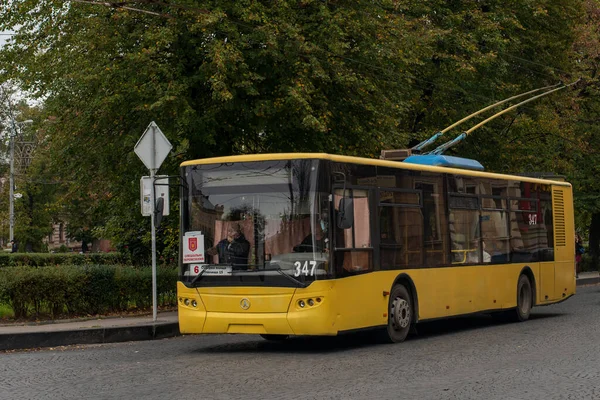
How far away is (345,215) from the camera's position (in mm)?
14391

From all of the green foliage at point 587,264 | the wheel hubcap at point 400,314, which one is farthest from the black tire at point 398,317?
the green foliage at point 587,264

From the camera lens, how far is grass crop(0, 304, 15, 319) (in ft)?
58.9

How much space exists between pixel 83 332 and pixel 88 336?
99 mm

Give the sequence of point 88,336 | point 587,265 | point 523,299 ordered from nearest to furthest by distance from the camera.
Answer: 1. point 88,336
2. point 523,299
3. point 587,265

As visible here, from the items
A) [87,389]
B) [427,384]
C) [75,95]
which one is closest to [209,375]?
[87,389]

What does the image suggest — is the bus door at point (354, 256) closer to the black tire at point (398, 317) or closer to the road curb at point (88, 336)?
the black tire at point (398, 317)

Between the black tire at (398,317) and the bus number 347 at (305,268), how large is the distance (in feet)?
6.70

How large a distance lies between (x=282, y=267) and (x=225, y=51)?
7642mm

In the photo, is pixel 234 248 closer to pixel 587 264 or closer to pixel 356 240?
pixel 356 240

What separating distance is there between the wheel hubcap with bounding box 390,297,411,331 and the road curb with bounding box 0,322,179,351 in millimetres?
3956

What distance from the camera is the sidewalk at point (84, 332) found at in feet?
50.9

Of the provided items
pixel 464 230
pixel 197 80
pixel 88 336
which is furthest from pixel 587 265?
pixel 88 336

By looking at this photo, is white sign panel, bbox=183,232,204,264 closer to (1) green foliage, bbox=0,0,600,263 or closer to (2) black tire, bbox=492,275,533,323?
(1) green foliage, bbox=0,0,600,263

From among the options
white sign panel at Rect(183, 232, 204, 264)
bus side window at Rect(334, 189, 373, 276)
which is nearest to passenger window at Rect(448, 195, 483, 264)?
bus side window at Rect(334, 189, 373, 276)
